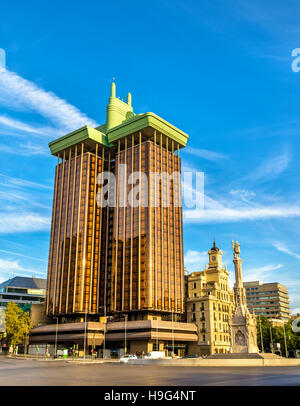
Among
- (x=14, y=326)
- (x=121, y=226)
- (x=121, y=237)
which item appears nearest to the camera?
(x=14, y=326)

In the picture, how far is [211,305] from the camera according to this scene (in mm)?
117062

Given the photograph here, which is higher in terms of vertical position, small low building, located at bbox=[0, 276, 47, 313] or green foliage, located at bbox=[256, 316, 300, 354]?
small low building, located at bbox=[0, 276, 47, 313]

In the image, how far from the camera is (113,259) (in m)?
119

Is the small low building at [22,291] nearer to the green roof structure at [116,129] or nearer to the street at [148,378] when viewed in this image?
the green roof structure at [116,129]

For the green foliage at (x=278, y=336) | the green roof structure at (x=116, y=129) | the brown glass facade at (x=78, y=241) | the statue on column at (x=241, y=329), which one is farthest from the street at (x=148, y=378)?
the green roof structure at (x=116, y=129)

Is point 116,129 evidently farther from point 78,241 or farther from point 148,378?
point 148,378

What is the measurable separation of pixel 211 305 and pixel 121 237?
3300cm

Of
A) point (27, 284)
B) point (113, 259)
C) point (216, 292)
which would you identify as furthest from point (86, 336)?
point (27, 284)

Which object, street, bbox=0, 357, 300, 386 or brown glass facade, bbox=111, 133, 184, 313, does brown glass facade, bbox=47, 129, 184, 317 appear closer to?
brown glass facade, bbox=111, 133, 184, 313

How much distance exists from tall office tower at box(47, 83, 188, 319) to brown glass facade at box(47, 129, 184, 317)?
0.29 meters

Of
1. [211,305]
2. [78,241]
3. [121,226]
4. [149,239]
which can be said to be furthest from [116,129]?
[211,305]

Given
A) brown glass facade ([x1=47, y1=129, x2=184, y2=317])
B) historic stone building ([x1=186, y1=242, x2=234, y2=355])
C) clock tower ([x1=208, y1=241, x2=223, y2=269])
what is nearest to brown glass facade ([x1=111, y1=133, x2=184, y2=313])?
brown glass facade ([x1=47, y1=129, x2=184, y2=317])

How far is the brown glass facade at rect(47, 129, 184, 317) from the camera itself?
113000mm
